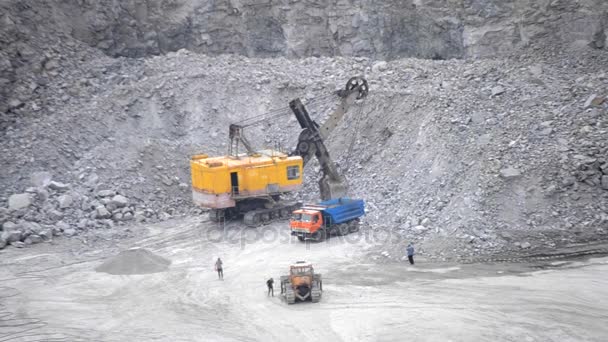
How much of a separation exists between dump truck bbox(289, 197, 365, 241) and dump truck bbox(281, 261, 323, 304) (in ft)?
14.9

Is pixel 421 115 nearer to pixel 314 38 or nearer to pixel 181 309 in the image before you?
pixel 314 38

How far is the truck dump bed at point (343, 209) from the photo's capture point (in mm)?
23172

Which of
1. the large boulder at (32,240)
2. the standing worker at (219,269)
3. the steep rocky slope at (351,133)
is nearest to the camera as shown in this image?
the standing worker at (219,269)

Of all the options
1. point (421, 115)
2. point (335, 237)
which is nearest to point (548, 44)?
point (421, 115)

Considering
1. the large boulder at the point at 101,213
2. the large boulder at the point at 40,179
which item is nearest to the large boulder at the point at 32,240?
the large boulder at the point at 101,213

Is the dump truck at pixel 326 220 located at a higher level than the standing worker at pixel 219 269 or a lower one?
higher

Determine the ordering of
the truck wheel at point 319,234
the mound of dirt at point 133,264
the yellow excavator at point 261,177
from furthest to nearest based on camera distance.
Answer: the yellow excavator at point 261,177
the truck wheel at point 319,234
the mound of dirt at point 133,264

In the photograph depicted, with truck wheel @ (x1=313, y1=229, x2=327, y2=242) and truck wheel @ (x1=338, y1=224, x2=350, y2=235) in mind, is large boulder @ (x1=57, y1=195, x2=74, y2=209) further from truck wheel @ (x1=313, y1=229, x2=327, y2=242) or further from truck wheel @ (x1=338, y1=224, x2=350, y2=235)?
truck wheel @ (x1=338, y1=224, x2=350, y2=235)

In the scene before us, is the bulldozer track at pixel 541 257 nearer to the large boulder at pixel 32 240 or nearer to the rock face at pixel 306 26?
the rock face at pixel 306 26

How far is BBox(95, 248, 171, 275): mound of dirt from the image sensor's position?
21317 millimetres

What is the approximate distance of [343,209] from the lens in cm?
2344

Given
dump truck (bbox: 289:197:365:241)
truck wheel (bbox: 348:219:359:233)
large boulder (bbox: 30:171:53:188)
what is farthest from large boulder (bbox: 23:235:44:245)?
truck wheel (bbox: 348:219:359:233)

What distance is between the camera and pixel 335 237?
23.8 metres

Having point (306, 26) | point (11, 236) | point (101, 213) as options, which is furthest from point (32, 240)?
point (306, 26)
